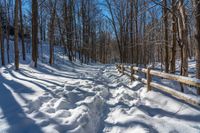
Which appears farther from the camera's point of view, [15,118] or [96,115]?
[96,115]

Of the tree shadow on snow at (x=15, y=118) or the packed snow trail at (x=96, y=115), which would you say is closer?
the tree shadow on snow at (x=15, y=118)

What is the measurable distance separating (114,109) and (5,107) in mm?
2661

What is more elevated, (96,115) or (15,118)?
(15,118)

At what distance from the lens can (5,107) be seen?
548cm

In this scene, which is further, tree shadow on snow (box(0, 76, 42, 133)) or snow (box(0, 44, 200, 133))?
snow (box(0, 44, 200, 133))

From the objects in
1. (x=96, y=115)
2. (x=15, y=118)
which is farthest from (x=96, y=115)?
(x=15, y=118)

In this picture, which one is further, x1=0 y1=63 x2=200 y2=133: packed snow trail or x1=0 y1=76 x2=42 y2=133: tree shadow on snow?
x1=0 y1=63 x2=200 y2=133: packed snow trail

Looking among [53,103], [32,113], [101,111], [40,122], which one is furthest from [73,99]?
[40,122]

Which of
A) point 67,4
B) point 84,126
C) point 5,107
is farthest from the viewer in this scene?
point 67,4

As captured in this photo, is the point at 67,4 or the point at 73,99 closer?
the point at 73,99

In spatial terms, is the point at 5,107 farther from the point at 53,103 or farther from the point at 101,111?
the point at 101,111

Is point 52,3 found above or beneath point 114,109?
above

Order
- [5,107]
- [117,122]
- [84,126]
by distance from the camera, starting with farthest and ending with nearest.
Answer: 1. [5,107]
2. [117,122]
3. [84,126]

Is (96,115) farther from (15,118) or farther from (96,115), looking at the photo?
(15,118)
